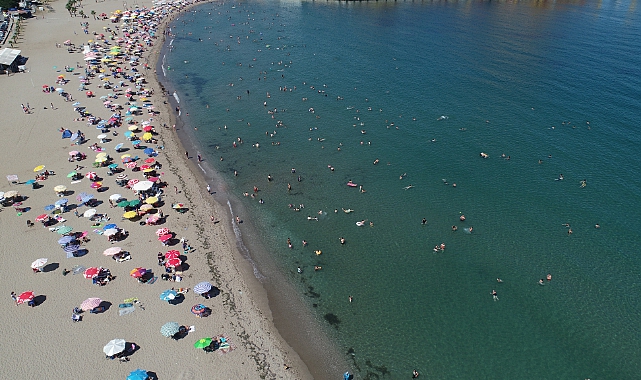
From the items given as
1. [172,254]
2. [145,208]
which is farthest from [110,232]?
[172,254]

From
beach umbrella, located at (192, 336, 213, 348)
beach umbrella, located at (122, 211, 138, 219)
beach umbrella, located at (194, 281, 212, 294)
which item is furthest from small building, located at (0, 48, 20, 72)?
beach umbrella, located at (192, 336, 213, 348)

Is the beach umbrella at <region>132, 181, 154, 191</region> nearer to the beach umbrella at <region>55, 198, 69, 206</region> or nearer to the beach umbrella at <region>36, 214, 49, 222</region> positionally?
the beach umbrella at <region>55, 198, 69, 206</region>

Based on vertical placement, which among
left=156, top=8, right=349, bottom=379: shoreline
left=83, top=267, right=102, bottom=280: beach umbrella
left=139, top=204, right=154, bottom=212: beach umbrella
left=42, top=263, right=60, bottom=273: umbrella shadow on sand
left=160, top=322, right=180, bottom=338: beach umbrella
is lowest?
left=156, top=8, right=349, bottom=379: shoreline

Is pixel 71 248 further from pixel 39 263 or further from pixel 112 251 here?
pixel 112 251

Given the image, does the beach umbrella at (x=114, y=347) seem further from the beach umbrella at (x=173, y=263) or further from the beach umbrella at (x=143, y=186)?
the beach umbrella at (x=143, y=186)

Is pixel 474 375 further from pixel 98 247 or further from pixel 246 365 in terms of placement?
pixel 98 247

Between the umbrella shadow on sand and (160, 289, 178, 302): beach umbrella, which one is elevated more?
(160, 289, 178, 302): beach umbrella
